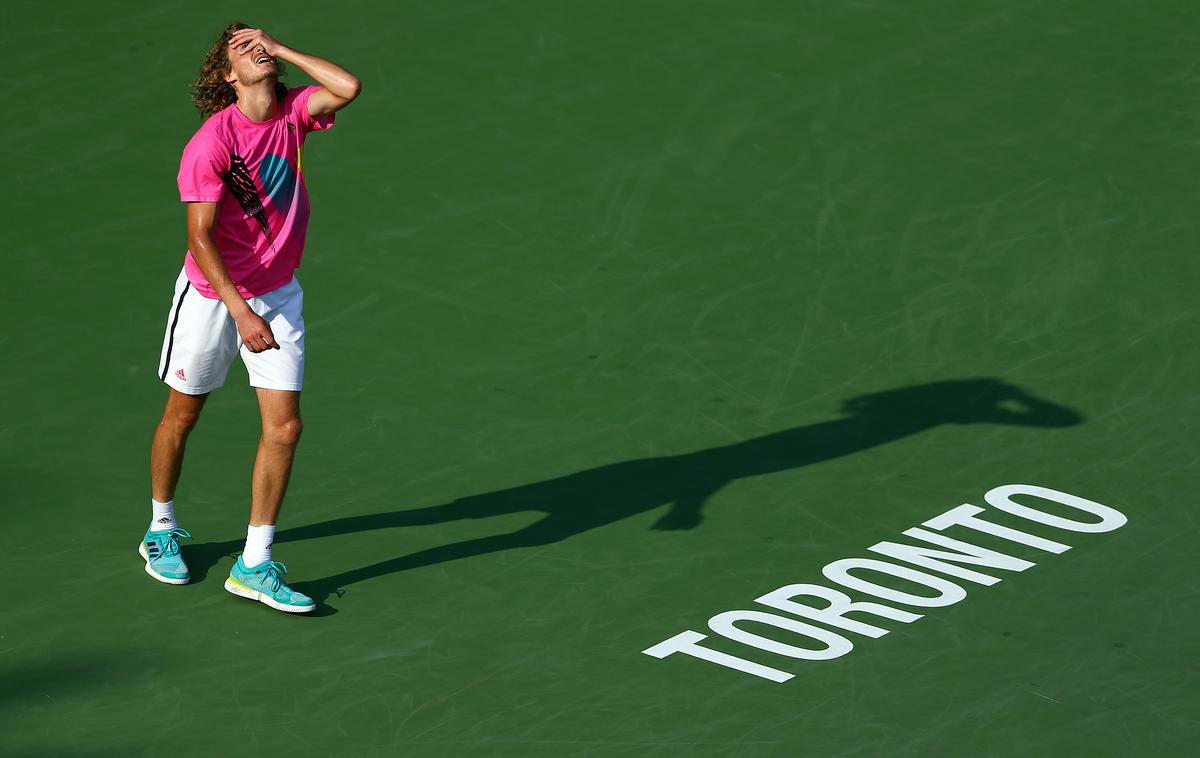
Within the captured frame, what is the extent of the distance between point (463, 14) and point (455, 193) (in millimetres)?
2295

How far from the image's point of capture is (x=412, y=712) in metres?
8.25

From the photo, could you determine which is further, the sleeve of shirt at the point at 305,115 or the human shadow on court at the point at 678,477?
the human shadow on court at the point at 678,477

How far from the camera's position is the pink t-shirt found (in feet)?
28.1

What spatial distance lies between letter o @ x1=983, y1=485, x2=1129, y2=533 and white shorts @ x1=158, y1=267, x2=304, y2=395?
303cm

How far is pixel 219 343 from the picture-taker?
8930mm

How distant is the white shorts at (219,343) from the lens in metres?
8.77

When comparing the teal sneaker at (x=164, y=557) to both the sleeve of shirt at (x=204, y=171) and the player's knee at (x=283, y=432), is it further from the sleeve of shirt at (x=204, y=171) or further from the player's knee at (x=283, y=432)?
the sleeve of shirt at (x=204, y=171)

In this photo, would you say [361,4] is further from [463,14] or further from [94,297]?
[94,297]

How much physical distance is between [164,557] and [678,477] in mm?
2269

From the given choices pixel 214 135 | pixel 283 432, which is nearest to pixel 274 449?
pixel 283 432

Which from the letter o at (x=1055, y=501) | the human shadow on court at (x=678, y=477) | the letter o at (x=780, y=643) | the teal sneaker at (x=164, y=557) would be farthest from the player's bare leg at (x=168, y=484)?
the letter o at (x=1055, y=501)

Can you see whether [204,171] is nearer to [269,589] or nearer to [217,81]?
[217,81]

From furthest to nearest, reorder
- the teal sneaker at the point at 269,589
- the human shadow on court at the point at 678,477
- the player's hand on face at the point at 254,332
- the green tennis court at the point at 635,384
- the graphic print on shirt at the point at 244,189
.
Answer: the human shadow on court at the point at 678,477 → the teal sneaker at the point at 269,589 → the graphic print on shirt at the point at 244,189 → the player's hand on face at the point at 254,332 → the green tennis court at the point at 635,384

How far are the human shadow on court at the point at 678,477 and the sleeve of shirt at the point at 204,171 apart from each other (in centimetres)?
162
